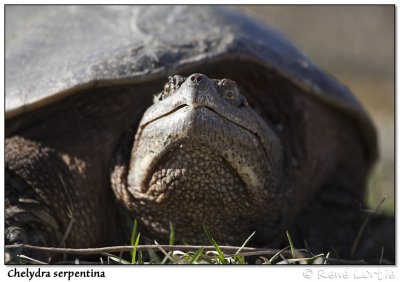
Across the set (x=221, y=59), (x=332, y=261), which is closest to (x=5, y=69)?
(x=221, y=59)

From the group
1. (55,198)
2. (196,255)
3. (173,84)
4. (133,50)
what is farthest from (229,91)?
(55,198)

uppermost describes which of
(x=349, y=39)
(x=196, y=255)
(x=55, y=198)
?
(x=349, y=39)

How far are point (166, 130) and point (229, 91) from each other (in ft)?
0.76

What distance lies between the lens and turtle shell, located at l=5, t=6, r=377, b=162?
2.62 m

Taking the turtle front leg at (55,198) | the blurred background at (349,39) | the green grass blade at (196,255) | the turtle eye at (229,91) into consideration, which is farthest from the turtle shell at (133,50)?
the blurred background at (349,39)

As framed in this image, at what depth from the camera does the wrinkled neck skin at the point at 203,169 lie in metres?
2.11

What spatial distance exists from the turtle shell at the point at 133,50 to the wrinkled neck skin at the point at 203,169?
0.38 meters

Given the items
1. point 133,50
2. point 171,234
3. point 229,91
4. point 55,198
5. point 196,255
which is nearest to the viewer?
point 196,255

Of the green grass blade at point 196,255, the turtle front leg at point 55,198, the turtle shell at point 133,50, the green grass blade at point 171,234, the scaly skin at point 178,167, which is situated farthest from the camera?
the turtle shell at point 133,50

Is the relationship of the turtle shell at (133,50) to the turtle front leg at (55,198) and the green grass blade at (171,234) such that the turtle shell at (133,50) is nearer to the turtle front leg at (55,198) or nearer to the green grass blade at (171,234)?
the turtle front leg at (55,198)

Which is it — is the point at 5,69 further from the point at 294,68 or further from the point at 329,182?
the point at 329,182

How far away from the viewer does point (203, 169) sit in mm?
2264

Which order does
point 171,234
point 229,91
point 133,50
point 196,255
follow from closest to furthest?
point 196,255
point 229,91
point 171,234
point 133,50

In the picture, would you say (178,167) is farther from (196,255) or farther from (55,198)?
(55,198)
